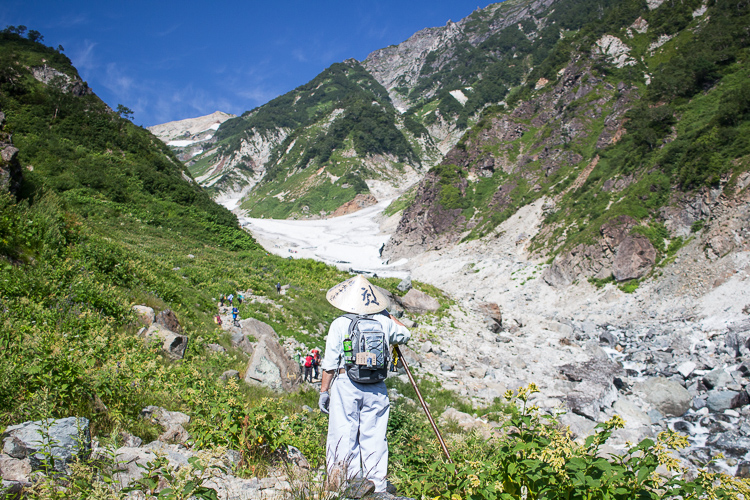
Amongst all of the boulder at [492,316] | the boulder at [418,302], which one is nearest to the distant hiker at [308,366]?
the boulder at [418,302]

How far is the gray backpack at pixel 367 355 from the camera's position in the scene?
12.4ft

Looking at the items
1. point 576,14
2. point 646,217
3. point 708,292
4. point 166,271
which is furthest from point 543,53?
point 166,271

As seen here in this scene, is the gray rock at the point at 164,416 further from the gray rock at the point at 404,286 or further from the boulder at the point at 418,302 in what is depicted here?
the gray rock at the point at 404,286

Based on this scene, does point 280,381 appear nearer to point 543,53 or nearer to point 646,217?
point 646,217

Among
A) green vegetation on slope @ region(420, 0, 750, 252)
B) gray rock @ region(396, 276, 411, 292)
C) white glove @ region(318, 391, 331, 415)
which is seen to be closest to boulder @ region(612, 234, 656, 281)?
Answer: green vegetation on slope @ region(420, 0, 750, 252)

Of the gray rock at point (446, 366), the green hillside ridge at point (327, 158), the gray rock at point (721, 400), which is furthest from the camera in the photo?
the green hillside ridge at point (327, 158)

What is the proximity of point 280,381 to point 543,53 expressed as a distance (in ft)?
540

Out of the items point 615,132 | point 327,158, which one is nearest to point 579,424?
point 615,132

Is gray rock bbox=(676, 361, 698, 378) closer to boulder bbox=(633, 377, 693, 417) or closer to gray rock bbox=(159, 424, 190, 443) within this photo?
boulder bbox=(633, 377, 693, 417)

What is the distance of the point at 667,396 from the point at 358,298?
11.7 m

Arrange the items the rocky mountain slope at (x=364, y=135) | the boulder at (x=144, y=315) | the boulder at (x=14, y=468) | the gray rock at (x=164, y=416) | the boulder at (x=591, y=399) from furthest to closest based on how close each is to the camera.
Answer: the rocky mountain slope at (x=364, y=135), the boulder at (x=591, y=399), the boulder at (x=144, y=315), the gray rock at (x=164, y=416), the boulder at (x=14, y=468)

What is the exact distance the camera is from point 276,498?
2.91m

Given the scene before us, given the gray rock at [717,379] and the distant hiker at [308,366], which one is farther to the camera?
the gray rock at [717,379]

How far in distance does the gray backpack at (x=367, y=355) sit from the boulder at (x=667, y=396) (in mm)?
11243
